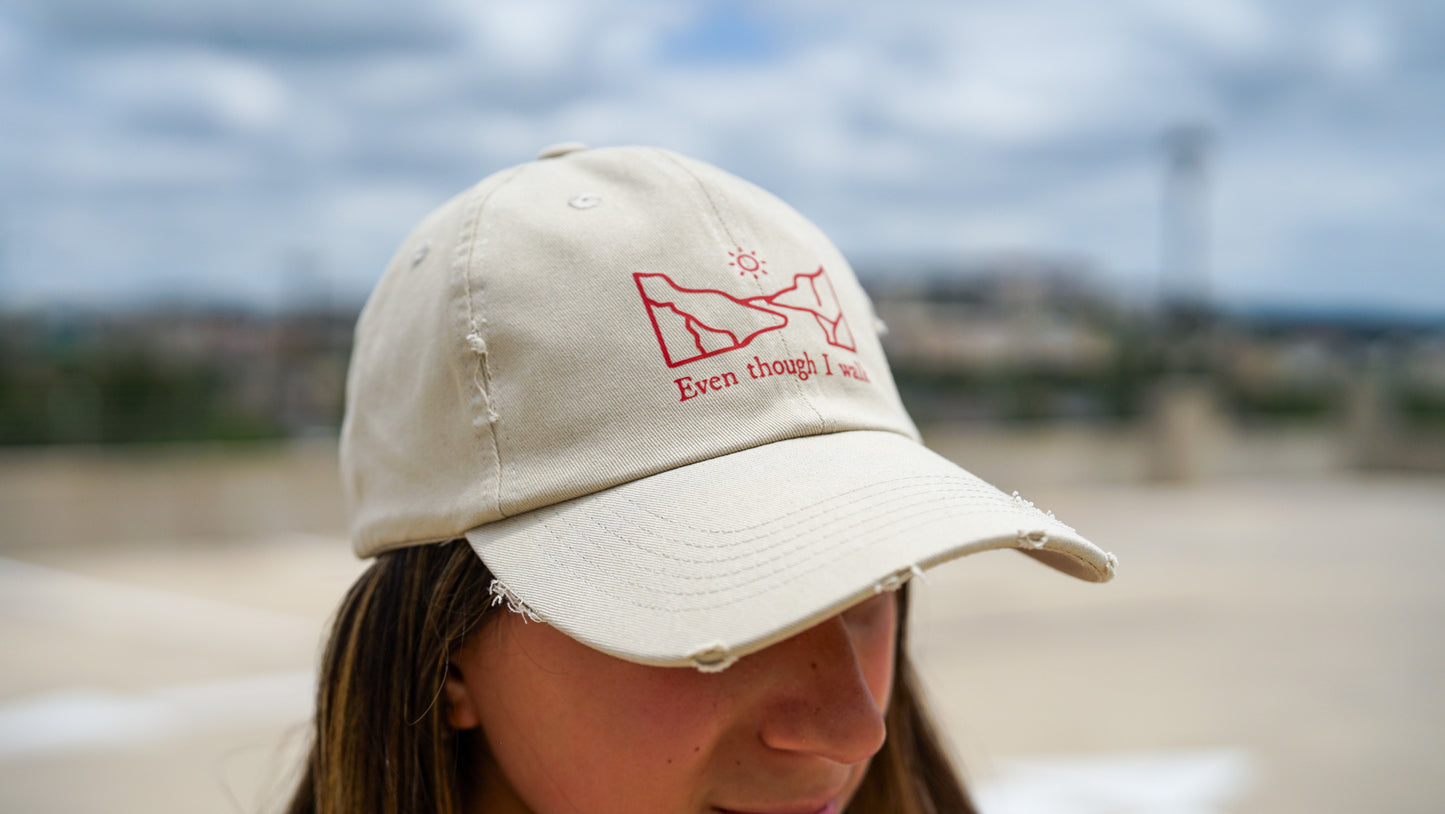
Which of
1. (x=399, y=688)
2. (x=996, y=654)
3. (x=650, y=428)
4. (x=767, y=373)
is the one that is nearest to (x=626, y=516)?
(x=650, y=428)

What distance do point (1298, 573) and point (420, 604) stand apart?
391 inches

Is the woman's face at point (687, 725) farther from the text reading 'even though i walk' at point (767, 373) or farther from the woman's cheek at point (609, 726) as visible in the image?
the text reading 'even though i walk' at point (767, 373)

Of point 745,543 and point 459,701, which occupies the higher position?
point 745,543

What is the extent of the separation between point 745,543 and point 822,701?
157mm

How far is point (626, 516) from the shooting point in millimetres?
954

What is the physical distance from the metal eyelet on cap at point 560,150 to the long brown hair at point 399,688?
17.6 inches

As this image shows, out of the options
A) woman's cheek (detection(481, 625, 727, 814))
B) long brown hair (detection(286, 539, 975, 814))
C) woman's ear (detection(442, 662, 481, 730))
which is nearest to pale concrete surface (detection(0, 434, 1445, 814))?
long brown hair (detection(286, 539, 975, 814))

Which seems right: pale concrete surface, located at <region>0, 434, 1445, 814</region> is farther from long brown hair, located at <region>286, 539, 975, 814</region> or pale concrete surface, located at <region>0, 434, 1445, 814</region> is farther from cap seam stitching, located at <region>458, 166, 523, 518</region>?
cap seam stitching, located at <region>458, 166, 523, 518</region>

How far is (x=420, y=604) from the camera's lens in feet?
3.47

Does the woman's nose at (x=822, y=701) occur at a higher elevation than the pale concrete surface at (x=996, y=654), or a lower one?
higher

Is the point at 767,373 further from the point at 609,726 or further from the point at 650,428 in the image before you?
the point at 609,726

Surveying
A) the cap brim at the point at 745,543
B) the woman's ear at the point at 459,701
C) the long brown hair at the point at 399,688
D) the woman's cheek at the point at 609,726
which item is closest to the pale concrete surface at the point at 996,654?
the long brown hair at the point at 399,688

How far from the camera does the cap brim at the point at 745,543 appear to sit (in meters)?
0.84

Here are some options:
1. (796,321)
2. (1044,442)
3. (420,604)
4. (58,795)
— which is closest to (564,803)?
(420,604)
